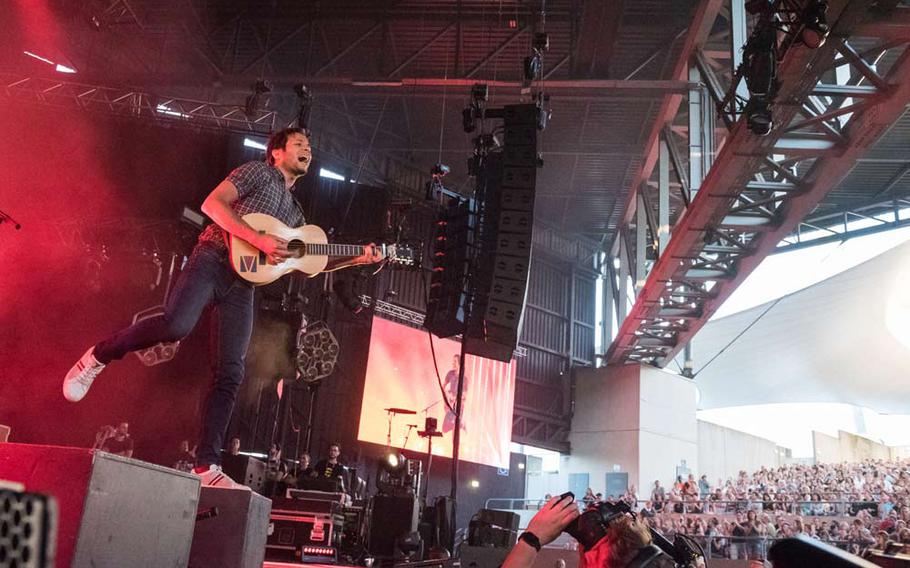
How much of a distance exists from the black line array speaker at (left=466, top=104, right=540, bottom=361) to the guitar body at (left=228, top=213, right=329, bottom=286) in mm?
2111

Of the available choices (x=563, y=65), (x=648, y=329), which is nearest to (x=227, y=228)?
(x=563, y=65)

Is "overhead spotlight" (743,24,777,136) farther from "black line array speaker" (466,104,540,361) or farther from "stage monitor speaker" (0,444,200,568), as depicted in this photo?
"stage monitor speaker" (0,444,200,568)

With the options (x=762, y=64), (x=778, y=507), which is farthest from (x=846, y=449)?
(x=762, y=64)

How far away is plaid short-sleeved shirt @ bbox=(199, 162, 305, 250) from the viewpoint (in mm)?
3449

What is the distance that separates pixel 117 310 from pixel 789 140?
10.9 m

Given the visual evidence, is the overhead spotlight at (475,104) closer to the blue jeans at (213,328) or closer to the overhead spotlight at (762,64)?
the overhead spotlight at (762,64)

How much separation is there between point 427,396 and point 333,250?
12.5 meters

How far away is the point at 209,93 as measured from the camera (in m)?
15.0

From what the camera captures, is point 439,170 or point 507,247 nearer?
point 507,247

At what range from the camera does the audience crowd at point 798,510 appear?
952cm

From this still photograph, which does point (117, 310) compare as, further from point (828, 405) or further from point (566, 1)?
point (828, 405)

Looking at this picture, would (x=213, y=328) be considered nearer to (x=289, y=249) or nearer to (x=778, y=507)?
(x=289, y=249)

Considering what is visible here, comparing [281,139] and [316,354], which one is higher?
[316,354]

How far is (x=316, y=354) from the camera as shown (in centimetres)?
1393
